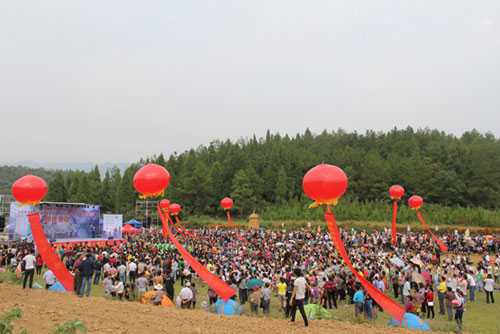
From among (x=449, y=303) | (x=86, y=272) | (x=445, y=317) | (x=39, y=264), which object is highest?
(x=86, y=272)

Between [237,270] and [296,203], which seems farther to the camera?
[296,203]

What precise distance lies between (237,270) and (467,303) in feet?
25.1

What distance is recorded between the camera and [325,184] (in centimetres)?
959

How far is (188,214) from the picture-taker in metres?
53.7

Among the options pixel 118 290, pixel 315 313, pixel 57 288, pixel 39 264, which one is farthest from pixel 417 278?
pixel 39 264

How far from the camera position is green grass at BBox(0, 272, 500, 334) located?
10602mm

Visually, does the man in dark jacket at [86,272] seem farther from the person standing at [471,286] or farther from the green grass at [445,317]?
the person standing at [471,286]

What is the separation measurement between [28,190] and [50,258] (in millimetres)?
1984

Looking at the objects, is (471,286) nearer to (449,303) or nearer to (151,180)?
(449,303)

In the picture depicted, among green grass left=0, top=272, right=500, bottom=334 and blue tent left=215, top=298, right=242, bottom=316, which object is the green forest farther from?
blue tent left=215, top=298, right=242, bottom=316

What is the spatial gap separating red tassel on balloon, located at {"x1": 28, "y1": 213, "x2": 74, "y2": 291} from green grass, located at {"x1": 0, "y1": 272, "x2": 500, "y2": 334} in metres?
0.89

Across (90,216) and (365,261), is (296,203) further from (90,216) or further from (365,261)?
(365,261)

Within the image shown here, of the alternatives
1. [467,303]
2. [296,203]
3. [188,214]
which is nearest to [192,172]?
[188,214]

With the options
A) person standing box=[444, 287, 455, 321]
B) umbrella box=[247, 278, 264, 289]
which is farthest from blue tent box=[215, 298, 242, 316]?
person standing box=[444, 287, 455, 321]
